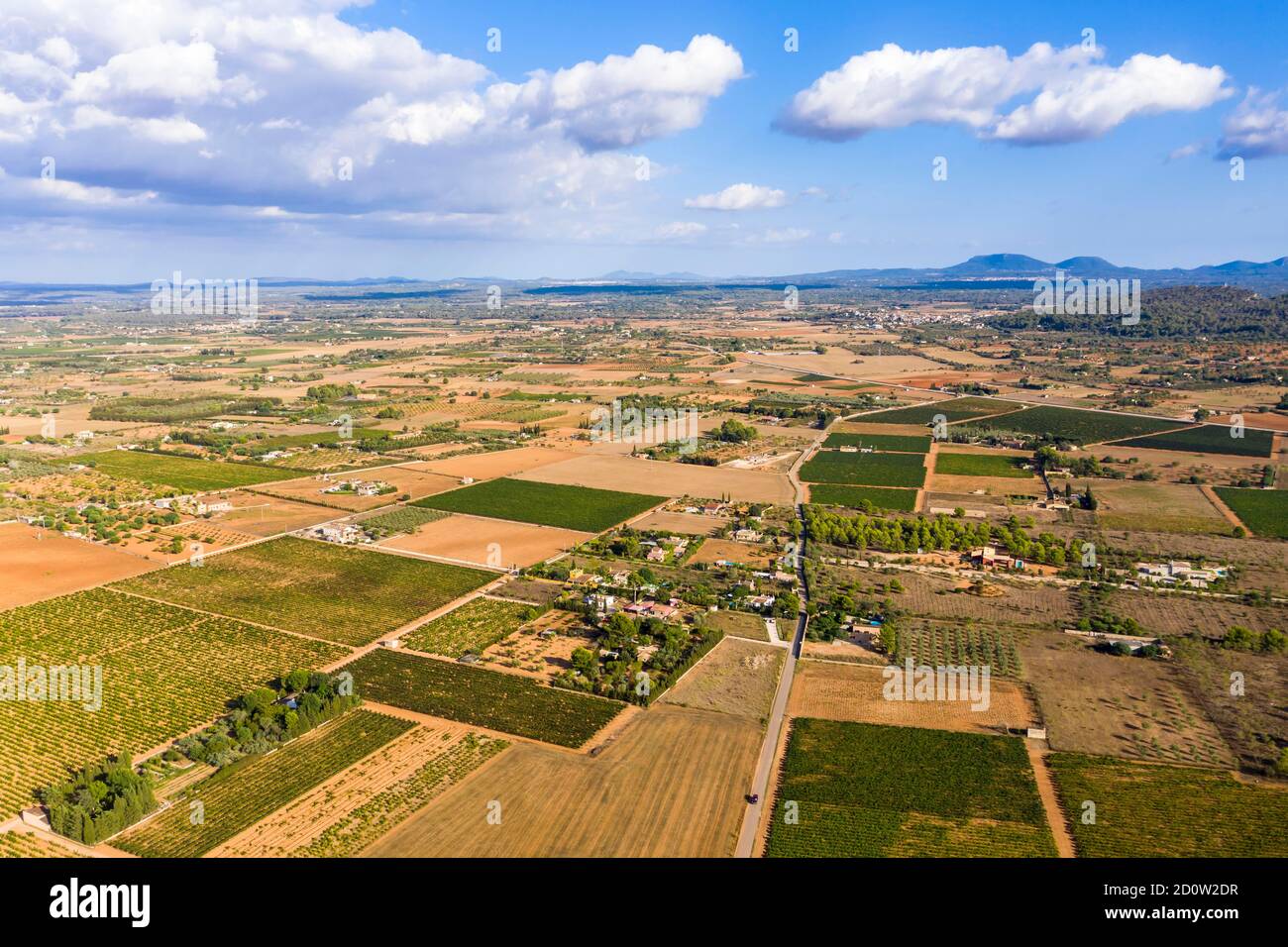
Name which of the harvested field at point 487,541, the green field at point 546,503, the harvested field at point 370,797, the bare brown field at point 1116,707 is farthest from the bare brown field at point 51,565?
the bare brown field at point 1116,707

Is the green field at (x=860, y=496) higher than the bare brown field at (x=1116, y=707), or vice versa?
the green field at (x=860, y=496)

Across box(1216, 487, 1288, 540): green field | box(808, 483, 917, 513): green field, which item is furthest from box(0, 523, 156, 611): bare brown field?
box(1216, 487, 1288, 540): green field

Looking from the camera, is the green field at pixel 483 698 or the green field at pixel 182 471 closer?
the green field at pixel 483 698

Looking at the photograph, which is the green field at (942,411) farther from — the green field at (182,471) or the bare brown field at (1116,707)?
the green field at (182,471)

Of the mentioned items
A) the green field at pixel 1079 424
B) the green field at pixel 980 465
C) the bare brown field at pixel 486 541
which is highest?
the green field at pixel 1079 424
